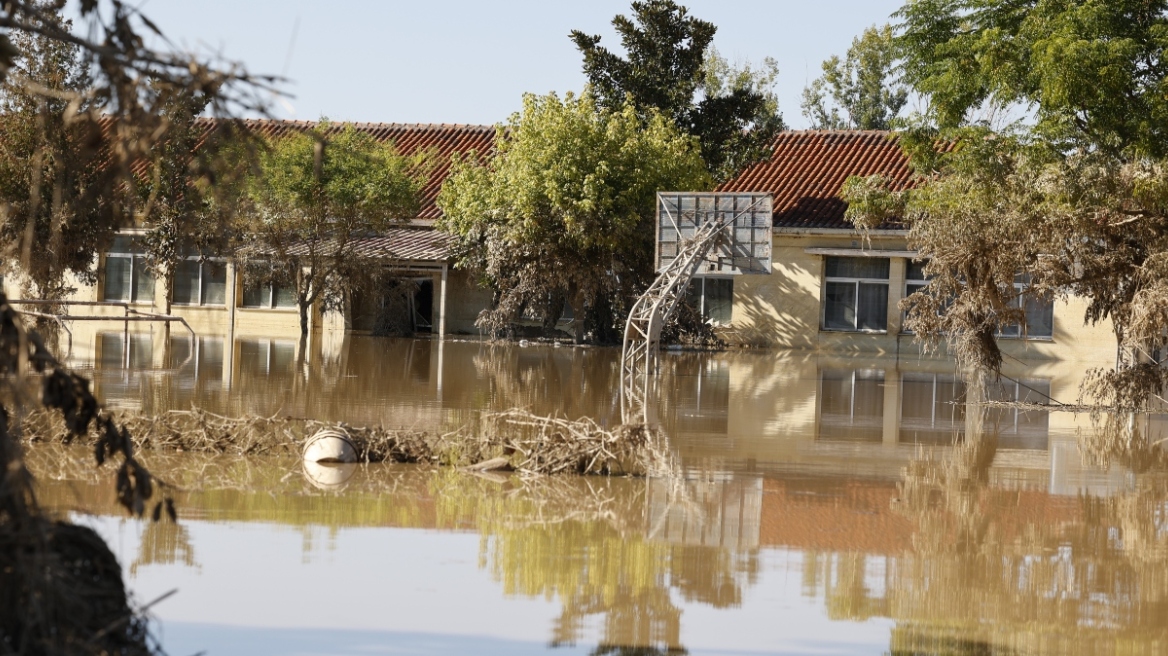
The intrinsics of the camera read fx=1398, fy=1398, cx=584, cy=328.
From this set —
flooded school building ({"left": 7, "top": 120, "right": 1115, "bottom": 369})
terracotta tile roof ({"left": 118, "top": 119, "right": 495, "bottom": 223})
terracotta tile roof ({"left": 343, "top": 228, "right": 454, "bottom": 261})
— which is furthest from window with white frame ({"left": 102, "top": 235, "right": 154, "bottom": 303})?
terracotta tile roof ({"left": 343, "top": 228, "right": 454, "bottom": 261})

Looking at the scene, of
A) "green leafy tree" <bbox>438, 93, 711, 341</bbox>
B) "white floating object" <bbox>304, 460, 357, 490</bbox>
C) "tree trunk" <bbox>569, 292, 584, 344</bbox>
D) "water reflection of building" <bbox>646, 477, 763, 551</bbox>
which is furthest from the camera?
"tree trunk" <bbox>569, 292, 584, 344</bbox>

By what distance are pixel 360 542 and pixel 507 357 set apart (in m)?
18.7

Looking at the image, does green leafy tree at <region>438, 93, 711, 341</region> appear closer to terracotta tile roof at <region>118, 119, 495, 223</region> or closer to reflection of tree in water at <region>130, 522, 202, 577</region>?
terracotta tile roof at <region>118, 119, 495, 223</region>

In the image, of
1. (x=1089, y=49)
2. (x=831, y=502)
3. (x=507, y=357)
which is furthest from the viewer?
(x=507, y=357)

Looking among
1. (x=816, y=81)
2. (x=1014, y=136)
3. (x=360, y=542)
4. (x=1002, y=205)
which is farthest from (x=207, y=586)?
(x=816, y=81)

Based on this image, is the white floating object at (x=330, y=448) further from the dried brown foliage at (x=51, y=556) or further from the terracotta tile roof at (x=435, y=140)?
the terracotta tile roof at (x=435, y=140)

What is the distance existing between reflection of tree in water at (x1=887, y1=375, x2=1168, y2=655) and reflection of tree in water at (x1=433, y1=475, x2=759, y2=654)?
1143 millimetres

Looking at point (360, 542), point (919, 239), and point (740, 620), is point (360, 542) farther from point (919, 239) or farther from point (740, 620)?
point (919, 239)

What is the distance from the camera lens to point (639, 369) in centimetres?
2462

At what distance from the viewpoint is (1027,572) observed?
29.2 ft

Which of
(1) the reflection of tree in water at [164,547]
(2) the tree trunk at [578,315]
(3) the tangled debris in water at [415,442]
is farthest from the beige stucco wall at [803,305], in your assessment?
(1) the reflection of tree in water at [164,547]

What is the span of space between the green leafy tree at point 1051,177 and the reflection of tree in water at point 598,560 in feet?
29.4

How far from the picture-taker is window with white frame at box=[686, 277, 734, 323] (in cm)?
3459

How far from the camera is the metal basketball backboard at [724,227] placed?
2584 centimetres
